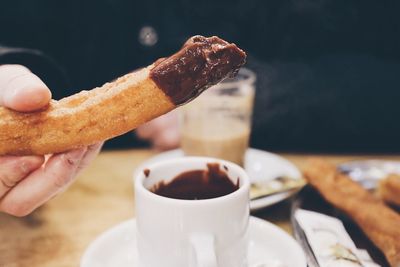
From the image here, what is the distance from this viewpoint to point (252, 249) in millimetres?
837

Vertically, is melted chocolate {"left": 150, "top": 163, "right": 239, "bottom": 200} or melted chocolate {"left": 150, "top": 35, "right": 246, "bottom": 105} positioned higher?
melted chocolate {"left": 150, "top": 35, "right": 246, "bottom": 105}

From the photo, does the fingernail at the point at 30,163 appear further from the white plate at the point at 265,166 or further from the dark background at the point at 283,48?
the dark background at the point at 283,48

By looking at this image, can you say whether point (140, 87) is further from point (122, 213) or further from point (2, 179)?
point (122, 213)

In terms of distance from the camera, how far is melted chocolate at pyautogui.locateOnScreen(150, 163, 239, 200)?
2.58 feet

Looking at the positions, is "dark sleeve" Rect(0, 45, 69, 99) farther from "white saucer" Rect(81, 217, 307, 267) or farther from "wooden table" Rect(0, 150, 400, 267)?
"white saucer" Rect(81, 217, 307, 267)

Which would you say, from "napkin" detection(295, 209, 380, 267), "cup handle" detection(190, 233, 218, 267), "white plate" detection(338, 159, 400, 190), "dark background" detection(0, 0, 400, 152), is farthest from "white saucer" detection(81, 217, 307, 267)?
"dark background" detection(0, 0, 400, 152)

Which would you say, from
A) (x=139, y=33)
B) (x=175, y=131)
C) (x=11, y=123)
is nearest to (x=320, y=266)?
(x=11, y=123)

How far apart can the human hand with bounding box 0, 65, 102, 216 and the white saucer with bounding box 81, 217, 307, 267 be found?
0.43 feet

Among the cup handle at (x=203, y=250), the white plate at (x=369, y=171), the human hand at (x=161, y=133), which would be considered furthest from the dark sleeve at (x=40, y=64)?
the white plate at (x=369, y=171)

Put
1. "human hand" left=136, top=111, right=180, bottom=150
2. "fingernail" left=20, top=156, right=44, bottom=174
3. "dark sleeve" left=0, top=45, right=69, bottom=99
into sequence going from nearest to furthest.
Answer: "fingernail" left=20, top=156, right=44, bottom=174
"dark sleeve" left=0, top=45, right=69, bottom=99
"human hand" left=136, top=111, right=180, bottom=150

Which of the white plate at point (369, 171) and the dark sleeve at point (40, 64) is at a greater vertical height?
the dark sleeve at point (40, 64)

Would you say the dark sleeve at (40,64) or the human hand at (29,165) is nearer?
the human hand at (29,165)

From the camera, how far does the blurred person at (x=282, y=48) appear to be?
1.58m

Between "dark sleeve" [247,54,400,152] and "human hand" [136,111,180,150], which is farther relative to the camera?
"dark sleeve" [247,54,400,152]
